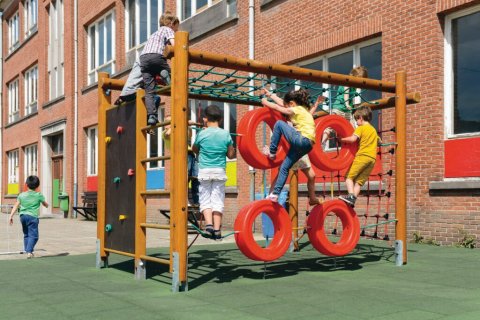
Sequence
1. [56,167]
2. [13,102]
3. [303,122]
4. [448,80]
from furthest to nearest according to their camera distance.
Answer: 1. [13,102]
2. [56,167]
3. [448,80]
4. [303,122]

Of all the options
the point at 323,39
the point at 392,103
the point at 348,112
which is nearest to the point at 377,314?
the point at 392,103

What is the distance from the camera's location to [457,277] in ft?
23.1

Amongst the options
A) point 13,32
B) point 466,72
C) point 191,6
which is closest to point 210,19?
point 191,6

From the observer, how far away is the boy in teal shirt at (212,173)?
7.03 meters

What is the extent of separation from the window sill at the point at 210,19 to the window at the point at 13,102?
18676mm

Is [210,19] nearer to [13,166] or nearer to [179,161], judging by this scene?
[179,161]

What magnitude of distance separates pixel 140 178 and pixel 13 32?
3042 cm

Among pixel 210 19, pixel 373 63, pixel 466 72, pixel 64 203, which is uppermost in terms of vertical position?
pixel 210 19

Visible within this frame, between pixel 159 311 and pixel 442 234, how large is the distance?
6.57 meters

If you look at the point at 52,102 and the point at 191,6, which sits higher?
the point at 191,6

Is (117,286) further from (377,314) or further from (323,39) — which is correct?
(323,39)

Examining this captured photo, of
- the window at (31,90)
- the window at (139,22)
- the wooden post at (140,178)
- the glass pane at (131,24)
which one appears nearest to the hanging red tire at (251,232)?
the wooden post at (140,178)

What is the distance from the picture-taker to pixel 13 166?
33781 millimetres

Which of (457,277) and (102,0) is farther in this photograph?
(102,0)
